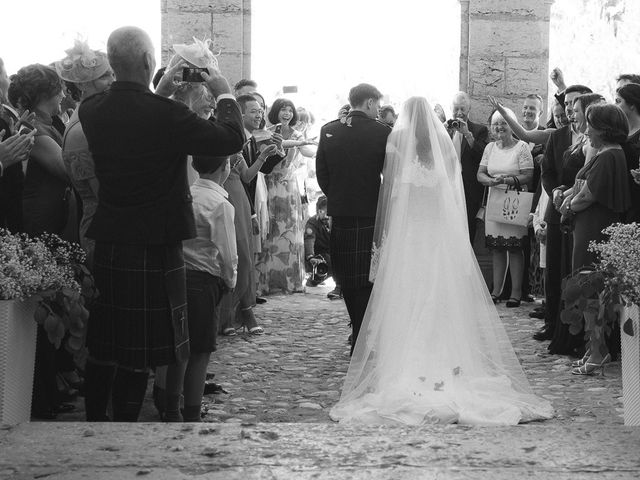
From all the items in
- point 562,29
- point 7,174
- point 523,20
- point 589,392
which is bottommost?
point 589,392

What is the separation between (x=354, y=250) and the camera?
20.9 feet

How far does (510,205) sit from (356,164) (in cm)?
A: 319

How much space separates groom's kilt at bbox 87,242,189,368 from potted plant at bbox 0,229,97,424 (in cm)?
13

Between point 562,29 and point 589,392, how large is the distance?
57.0 feet

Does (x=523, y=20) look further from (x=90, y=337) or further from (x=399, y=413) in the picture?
(x=90, y=337)

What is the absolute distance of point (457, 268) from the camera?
18.4 ft

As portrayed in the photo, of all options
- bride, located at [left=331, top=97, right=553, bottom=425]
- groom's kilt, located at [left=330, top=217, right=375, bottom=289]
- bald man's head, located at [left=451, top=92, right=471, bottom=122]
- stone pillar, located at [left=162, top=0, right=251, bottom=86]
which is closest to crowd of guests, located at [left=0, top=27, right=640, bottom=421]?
bride, located at [left=331, top=97, right=553, bottom=425]

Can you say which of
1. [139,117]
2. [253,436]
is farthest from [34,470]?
[139,117]

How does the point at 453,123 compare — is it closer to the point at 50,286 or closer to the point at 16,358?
the point at 50,286

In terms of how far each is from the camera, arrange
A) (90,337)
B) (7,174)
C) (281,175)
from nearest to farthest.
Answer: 1. (90,337)
2. (7,174)
3. (281,175)

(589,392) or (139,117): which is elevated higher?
(139,117)

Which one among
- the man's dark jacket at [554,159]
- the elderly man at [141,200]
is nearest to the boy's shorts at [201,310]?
the elderly man at [141,200]

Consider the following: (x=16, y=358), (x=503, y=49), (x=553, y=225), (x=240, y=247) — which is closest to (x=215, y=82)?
(x=16, y=358)

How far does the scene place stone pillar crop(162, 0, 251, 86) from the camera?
988 cm
